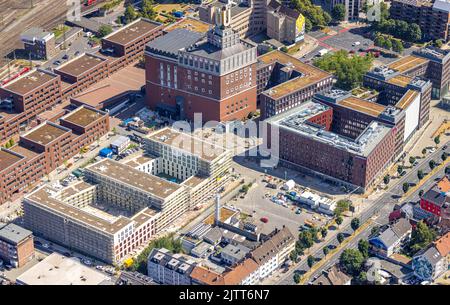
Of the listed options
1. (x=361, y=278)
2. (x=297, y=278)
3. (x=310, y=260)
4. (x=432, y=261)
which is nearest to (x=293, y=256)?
(x=310, y=260)

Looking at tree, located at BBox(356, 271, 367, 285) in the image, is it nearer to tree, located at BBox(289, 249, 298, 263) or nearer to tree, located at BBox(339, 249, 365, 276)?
tree, located at BBox(339, 249, 365, 276)

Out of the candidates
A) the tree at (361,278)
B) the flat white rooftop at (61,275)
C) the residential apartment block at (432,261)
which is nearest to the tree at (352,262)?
the tree at (361,278)

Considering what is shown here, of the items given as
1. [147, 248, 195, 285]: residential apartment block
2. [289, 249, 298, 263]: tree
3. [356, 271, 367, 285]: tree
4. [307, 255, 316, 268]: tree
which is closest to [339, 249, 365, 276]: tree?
[356, 271, 367, 285]: tree

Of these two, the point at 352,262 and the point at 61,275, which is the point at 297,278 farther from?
the point at 61,275

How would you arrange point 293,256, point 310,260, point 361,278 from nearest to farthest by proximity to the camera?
point 361,278
point 310,260
point 293,256

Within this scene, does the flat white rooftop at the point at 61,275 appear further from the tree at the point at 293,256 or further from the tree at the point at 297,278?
the tree at the point at 293,256

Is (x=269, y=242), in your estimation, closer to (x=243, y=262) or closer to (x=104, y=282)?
(x=243, y=262)

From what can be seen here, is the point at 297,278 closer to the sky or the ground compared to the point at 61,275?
A: closer to the ground

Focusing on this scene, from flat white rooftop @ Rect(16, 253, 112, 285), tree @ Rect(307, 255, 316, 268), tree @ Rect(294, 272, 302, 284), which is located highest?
flat white rooftop @ Rect(16, 253, 112, 285)

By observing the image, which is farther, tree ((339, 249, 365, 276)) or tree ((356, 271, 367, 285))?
tree ((339, 249, 365, 276))
